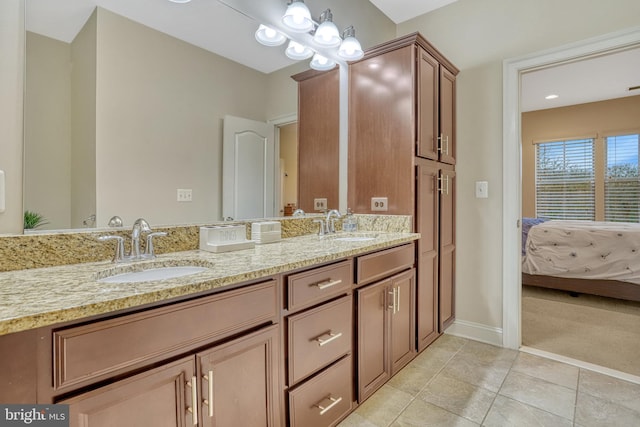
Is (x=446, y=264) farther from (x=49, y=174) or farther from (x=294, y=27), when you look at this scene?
(x=49, y=174)

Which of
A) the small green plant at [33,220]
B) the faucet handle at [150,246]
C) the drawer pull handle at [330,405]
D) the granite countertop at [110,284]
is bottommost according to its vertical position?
the drawer pull handle at [330,405]

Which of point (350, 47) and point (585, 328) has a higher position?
point (350, 47)

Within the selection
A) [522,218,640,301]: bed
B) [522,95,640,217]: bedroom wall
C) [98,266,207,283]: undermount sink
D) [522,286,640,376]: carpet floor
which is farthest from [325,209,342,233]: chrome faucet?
[522,95,640,217]: bedroom wall

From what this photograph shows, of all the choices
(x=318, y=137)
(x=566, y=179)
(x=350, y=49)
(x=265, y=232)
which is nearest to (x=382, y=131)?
(x=318, y=137)

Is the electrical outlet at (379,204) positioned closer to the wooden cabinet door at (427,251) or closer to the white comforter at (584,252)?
the wooden cabinet door at (427,251)

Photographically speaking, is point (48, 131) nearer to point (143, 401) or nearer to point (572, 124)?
point (143, 401)

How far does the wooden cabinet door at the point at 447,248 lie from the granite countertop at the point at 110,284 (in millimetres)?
1229

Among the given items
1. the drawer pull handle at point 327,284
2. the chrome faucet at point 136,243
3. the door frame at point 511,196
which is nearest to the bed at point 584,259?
the door frame at point 511,196

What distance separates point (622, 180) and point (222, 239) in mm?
6148

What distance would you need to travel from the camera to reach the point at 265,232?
176cm

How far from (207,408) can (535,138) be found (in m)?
6.55

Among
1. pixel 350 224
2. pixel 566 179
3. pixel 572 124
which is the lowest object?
pixel 350 224

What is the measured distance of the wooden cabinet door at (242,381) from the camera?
3.10 ft

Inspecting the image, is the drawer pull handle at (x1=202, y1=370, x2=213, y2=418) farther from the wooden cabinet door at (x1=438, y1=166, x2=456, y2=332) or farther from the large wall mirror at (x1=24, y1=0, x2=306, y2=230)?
the wooden cabinet door at (x1=438, y1=166, x2=456, y2=332)
